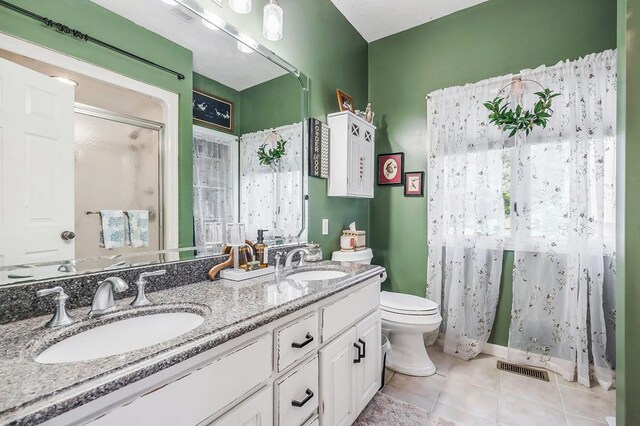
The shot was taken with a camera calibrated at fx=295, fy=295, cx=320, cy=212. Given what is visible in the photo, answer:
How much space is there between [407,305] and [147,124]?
76.3 inches

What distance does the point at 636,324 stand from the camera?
1.32 m

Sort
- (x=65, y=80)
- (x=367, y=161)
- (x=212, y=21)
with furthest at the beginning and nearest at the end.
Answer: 1. (x=367, y=161)
2. (x=212, y=21)
3. (x=65, y=80)

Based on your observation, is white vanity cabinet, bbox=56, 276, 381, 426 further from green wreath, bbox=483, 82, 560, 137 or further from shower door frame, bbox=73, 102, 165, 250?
green wreath, bbox=483, 82, 560, 137

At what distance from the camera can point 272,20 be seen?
1639 mm

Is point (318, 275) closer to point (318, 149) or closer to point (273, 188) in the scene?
point (273, 188)

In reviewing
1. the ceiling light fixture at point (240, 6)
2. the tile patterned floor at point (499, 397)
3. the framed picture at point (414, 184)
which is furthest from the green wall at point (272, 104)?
the tile patterned floor at point (499, 397)

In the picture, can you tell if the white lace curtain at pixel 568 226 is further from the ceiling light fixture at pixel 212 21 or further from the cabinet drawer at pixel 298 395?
the ceiling light fixture at pixel 212 21

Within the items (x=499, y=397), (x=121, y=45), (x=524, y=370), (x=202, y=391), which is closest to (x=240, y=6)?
(x=121, y=45)

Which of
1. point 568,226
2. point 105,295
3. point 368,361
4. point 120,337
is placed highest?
point 568,226

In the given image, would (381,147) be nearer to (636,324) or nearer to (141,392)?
(636,324)

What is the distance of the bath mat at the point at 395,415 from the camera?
1.64 m

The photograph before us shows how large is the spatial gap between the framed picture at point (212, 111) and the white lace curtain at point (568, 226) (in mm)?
2060

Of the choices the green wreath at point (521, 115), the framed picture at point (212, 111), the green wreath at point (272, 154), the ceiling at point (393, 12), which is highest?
the ceiling at point (393, 12)

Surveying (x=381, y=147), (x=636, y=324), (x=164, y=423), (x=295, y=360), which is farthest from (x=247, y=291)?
(x=381, y=147)
